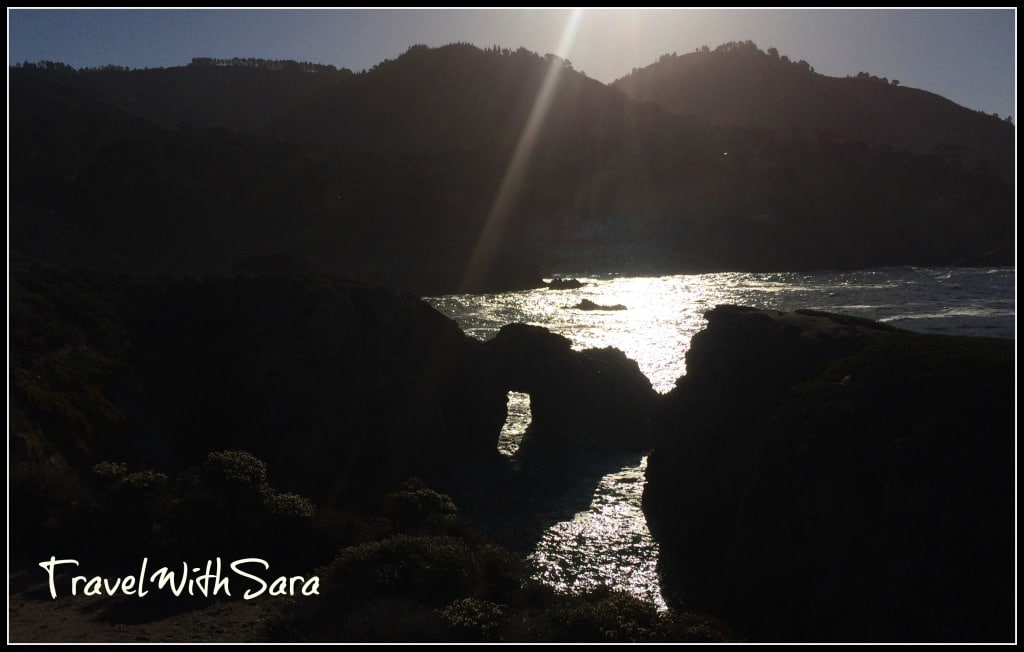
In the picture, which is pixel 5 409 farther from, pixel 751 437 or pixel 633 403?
pixel 633 403

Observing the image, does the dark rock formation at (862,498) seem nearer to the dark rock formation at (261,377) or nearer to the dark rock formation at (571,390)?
the dark rock formation at (261,377)

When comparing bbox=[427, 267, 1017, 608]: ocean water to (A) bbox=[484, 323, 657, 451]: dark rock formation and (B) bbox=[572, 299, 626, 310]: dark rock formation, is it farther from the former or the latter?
(A) bbox=[484, 323, 657, 451]: dark rock formation

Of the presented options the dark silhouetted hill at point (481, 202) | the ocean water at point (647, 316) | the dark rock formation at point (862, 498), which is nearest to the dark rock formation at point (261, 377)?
the ocean water at point (647, 316)

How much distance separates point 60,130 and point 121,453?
12990 centimetres

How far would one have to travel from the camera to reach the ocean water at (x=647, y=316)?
68.4ft

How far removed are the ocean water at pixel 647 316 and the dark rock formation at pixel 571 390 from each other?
1.81m

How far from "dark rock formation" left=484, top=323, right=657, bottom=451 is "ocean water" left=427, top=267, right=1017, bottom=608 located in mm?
1815

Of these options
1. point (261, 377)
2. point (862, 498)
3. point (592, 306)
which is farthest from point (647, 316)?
point (862, 498)

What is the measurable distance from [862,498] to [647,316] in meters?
55.5

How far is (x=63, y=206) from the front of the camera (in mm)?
97750

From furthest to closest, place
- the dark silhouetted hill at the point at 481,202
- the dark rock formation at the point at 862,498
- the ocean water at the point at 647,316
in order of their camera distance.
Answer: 1. the dark silhouetted hill at the point at 481,202
2. the ocean water at the point at 647,316
3. the dark rock formation at the point at 862,498

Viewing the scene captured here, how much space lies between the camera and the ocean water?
2084cm

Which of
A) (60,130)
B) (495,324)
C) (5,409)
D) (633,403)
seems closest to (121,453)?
(5,409)

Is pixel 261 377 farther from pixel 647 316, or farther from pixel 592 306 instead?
pixel 592 306
